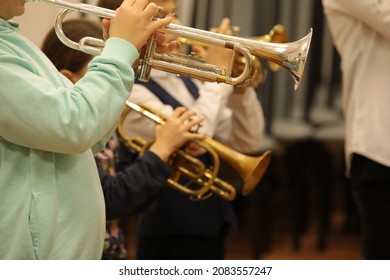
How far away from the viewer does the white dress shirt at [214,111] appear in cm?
246

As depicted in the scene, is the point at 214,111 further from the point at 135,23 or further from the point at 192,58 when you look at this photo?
the point at 135,23

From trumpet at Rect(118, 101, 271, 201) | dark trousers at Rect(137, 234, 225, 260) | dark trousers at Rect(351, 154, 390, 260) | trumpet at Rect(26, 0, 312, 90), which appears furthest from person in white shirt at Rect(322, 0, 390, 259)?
trumpet at Rect(26, 0, 312, 90)

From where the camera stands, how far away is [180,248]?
2.45 m

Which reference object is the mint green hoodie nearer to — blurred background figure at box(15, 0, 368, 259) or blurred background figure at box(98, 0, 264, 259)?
blurred background figure at box(98, 0, 264, 259)

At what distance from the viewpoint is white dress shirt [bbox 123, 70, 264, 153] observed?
2.46 metres

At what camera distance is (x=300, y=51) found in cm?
188

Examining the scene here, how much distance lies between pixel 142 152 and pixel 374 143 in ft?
2.47

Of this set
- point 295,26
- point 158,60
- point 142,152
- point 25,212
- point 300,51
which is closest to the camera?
point 25,212

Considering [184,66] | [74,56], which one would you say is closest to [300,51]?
[184,66]

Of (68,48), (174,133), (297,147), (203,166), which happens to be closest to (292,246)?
(297,147)

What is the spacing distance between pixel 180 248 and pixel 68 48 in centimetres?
80

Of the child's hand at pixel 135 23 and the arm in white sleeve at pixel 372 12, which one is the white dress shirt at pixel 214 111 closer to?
the arm in white sleeve at pixel 372 12

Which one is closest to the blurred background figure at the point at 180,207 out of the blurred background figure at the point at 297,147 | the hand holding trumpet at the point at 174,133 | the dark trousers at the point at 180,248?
the dark trousers at the point at 180,248
